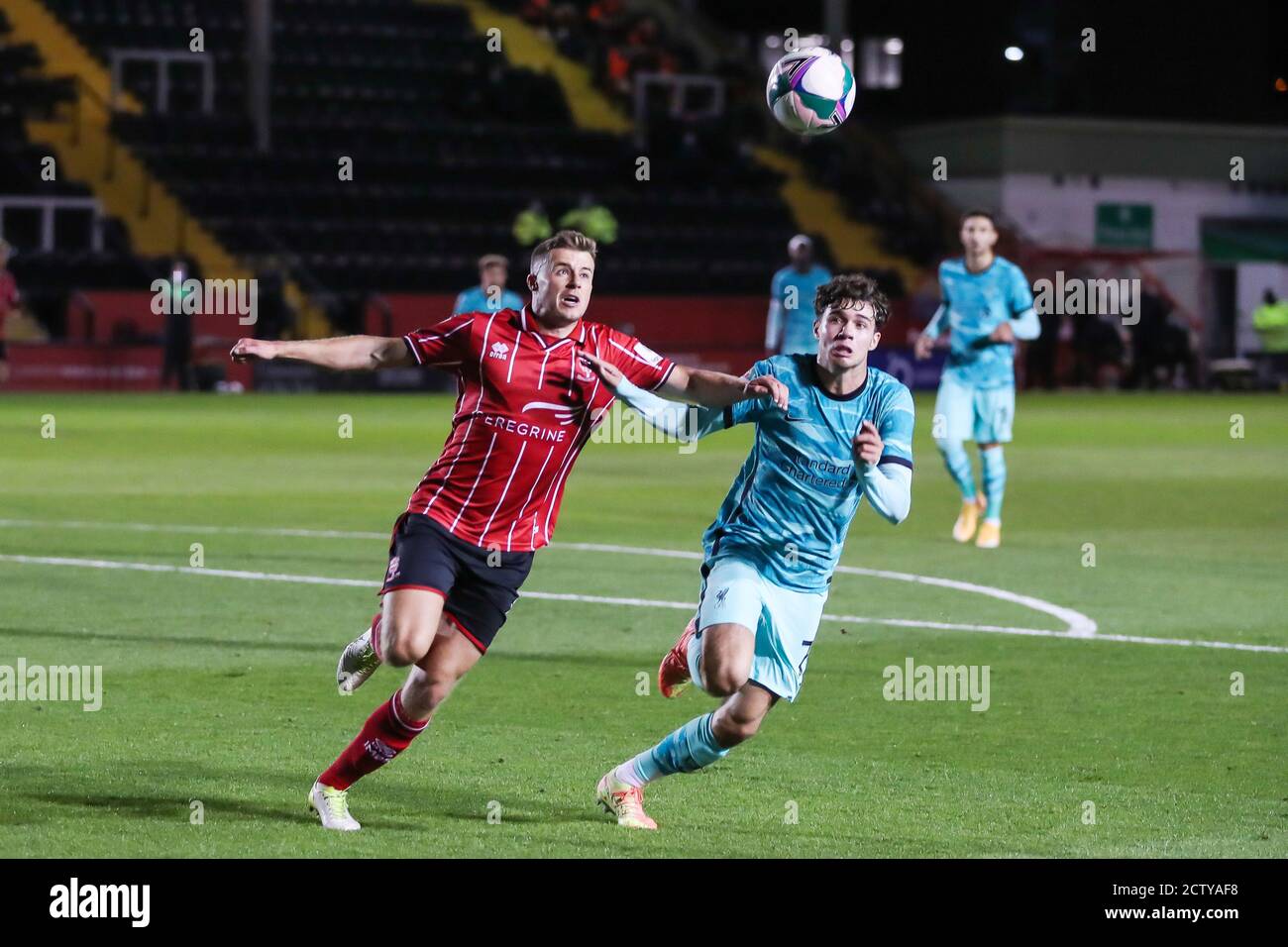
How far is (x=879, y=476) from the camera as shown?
6766mm

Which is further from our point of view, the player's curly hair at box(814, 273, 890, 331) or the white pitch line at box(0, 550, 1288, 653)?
the white pitch line at box(0, 550, 1288, 653)

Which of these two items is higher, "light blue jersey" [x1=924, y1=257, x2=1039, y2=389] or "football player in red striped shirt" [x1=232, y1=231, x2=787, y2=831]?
"light blue jersey" [x1=924, y1=257, x2=1039, y2=389]

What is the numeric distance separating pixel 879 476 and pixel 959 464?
31.1 feet

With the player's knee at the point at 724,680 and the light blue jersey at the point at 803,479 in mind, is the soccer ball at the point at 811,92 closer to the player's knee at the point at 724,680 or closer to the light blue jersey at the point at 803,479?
the light blue jersey at the point at 803,479

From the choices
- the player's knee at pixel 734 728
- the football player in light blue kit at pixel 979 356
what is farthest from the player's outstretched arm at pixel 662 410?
the football player in light blue kit at pixel 979 356

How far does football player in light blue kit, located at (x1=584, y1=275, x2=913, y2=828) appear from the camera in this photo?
684 centimetres

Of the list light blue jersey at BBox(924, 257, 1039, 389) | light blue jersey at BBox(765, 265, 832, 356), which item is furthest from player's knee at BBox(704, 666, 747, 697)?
light blue jersey at BBox(765, 265, 832, 356)

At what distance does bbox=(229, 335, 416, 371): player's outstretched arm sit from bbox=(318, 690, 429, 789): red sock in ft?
3.58

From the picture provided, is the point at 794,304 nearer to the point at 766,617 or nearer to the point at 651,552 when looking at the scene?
the point at 651,552

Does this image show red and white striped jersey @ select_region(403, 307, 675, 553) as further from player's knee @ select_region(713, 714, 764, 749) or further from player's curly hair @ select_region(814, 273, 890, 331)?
player's knee @ select_region(713, 714, 764, 749)

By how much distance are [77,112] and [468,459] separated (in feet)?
113

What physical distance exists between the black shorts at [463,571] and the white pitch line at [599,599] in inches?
191
